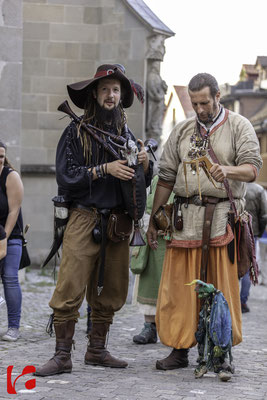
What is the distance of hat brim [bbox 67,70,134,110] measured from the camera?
6.19m

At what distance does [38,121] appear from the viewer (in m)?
14.8

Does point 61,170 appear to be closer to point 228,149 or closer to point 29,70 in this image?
point 228,149

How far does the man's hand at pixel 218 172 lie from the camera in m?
5.91

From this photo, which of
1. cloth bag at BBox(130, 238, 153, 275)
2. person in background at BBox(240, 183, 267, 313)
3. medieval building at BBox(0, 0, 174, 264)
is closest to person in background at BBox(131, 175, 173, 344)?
cloth bag at BBox(130, 238, 153, 275)

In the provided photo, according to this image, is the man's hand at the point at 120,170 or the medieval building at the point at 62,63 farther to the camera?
the medieval building at the point at 62,63

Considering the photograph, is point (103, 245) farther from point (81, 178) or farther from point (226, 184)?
point (226, 184)

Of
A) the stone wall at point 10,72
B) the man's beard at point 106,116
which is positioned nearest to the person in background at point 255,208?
the stone wall at point 10,72

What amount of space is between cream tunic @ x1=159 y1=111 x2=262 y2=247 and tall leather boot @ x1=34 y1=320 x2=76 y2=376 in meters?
0.94

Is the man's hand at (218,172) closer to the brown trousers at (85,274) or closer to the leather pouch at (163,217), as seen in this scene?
the leather pouch at (163,217)

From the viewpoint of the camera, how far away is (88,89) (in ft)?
20.6

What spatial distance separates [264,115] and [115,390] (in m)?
48.5

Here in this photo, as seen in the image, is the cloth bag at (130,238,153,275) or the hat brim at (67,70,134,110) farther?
the cloth bag at (130,238,153,275)

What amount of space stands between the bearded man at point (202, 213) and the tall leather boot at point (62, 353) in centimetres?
65

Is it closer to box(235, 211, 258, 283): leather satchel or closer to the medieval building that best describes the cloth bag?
box(235, 211, 258, 283): leather satchel
